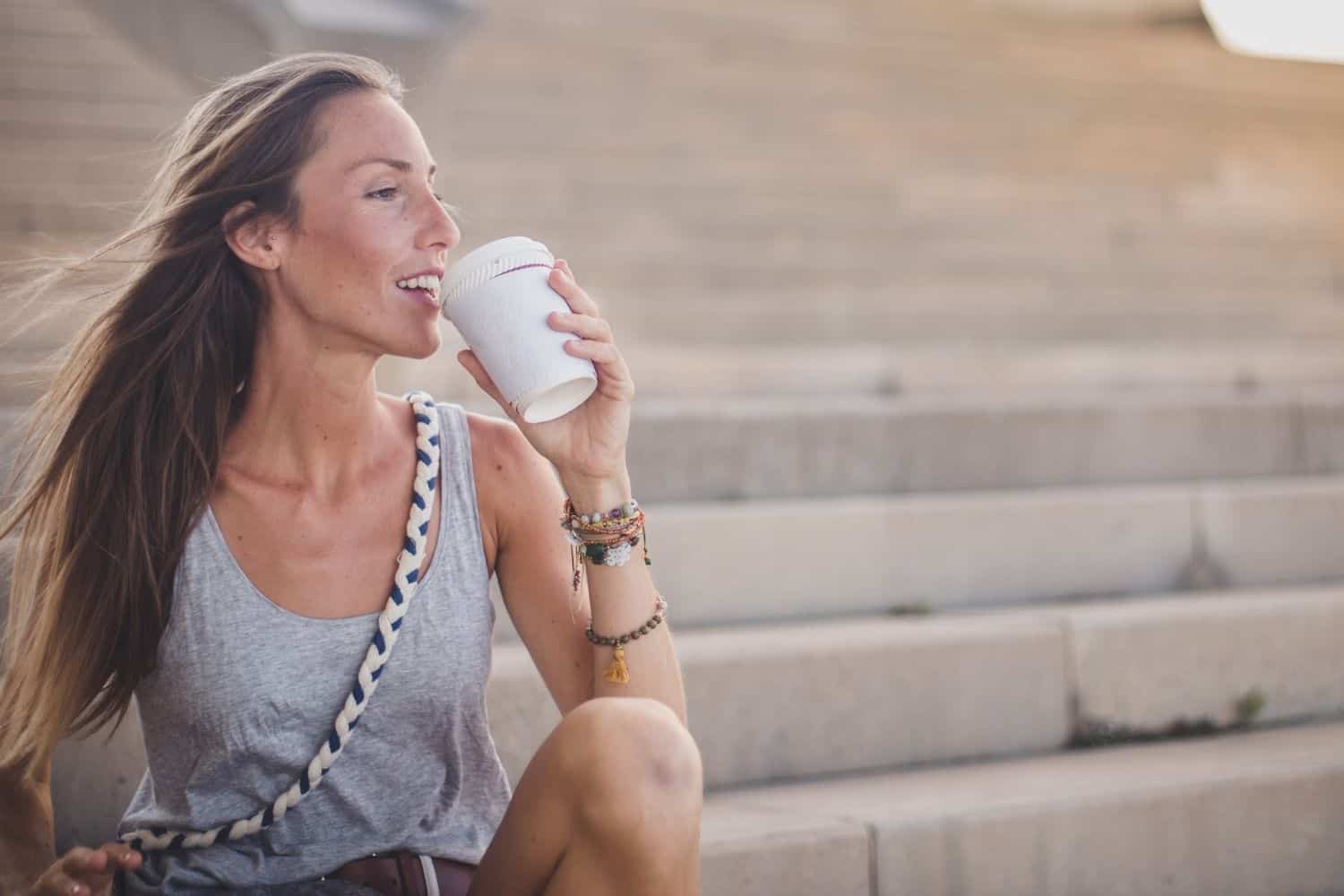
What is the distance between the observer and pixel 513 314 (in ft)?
5.04

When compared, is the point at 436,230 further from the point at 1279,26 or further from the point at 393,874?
the point at 1279,26

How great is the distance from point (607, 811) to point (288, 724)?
413 millimetres

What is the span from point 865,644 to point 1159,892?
614 millimetres

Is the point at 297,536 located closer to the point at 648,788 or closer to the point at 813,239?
the point at 648,788

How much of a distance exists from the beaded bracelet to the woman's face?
40 cm

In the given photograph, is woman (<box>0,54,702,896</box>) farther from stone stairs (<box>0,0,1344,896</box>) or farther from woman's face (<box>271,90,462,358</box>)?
stone stairs (<box>0,0,1344,896</box>)

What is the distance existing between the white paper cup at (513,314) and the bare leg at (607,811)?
0.37 meters

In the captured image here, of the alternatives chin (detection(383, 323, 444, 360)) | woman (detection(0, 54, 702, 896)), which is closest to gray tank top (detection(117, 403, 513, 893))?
woman (detection(0, 54, 702, 896))

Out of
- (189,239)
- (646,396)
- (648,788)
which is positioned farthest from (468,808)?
(646,396)

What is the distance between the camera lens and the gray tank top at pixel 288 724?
1693 millimetres

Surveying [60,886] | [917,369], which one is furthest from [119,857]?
[917,369]

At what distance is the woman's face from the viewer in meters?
1.74

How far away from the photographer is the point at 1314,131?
7.61 m

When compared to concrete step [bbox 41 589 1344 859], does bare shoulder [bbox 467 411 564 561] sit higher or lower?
higher
